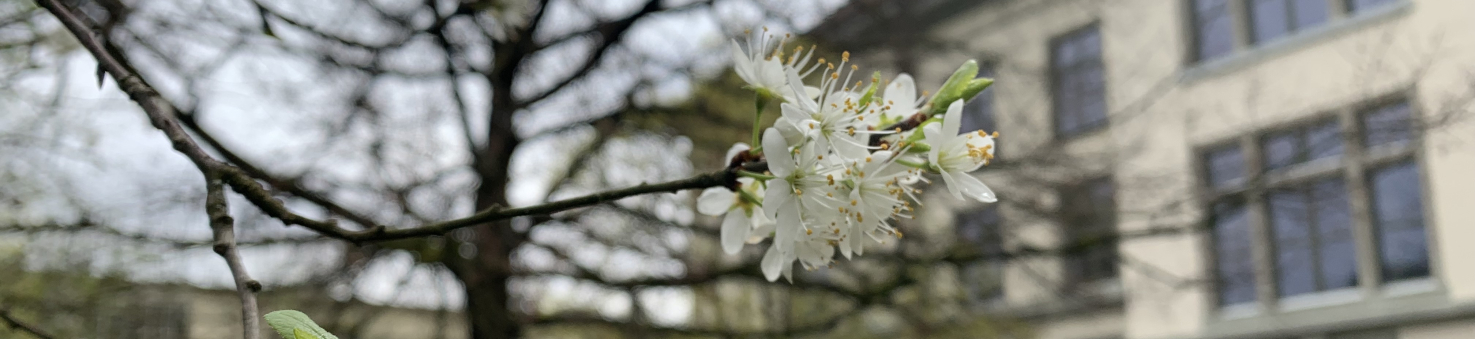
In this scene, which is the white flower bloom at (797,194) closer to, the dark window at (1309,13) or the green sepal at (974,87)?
the green sepal at (974,87)

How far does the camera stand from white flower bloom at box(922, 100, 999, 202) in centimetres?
108

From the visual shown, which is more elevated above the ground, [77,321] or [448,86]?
[448,86]

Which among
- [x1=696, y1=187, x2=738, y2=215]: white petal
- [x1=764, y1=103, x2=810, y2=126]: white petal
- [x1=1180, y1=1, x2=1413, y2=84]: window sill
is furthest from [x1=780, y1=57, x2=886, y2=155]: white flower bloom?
[x1=1180, y1=1, x2=1413, y2=84]: window sill

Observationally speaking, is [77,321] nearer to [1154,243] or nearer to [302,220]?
[302,220]

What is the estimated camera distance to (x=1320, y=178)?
25.5 feet

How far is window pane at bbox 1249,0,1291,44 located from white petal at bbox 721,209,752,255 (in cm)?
985

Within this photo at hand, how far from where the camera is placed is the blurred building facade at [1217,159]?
5543 mm

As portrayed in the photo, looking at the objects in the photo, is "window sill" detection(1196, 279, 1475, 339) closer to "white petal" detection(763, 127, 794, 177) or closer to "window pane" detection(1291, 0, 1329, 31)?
"window pane" detection(1291, 0, 1329, 31)

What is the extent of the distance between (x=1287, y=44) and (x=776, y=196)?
967 centimetres

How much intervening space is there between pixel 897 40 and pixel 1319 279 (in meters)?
6.03

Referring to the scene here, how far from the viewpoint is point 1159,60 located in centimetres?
1005

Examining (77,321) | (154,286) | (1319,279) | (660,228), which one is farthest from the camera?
(1319,279)

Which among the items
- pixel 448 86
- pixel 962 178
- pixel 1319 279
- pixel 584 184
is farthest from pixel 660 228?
pixel 1319 279

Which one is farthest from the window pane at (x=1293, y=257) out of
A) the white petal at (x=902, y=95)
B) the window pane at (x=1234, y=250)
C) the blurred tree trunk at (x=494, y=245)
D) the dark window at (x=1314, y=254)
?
the white petal at (x=902, y=95)
